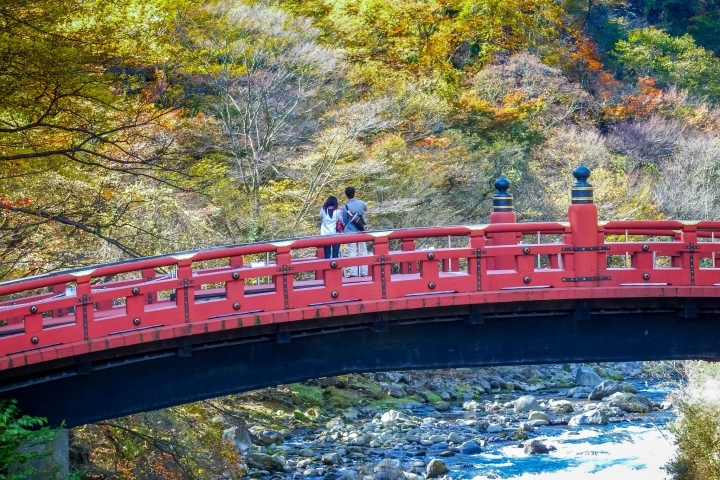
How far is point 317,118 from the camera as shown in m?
30.9

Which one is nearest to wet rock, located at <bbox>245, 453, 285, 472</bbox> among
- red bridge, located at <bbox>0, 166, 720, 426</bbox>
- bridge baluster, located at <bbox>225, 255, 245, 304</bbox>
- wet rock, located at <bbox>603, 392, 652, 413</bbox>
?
red bridge, located at <bbox>0, 166, 720, 426</bbox>

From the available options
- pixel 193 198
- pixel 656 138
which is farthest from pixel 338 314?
pixel 656 138

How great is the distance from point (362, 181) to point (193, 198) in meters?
6.12

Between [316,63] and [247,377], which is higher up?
[316,63]

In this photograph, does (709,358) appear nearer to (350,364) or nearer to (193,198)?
(350,364)

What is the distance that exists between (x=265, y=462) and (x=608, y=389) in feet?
41.1

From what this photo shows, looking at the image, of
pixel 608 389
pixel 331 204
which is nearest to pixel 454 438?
pixel 608 389

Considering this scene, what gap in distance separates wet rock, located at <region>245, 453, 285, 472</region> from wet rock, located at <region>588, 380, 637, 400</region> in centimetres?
1151

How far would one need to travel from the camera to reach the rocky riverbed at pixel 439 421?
830 inches

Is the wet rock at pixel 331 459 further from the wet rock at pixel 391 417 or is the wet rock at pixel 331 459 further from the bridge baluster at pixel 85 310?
the bridge baluster at pixel 85 310

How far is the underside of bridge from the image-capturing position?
11.7 metres

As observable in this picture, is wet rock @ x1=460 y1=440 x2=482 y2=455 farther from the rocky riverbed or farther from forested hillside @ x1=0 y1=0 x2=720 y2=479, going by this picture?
forested hillside @ x1=0 y1=0 x2=720 y2=479

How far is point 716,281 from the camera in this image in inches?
530

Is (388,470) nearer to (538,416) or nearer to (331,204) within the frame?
(538,416)
